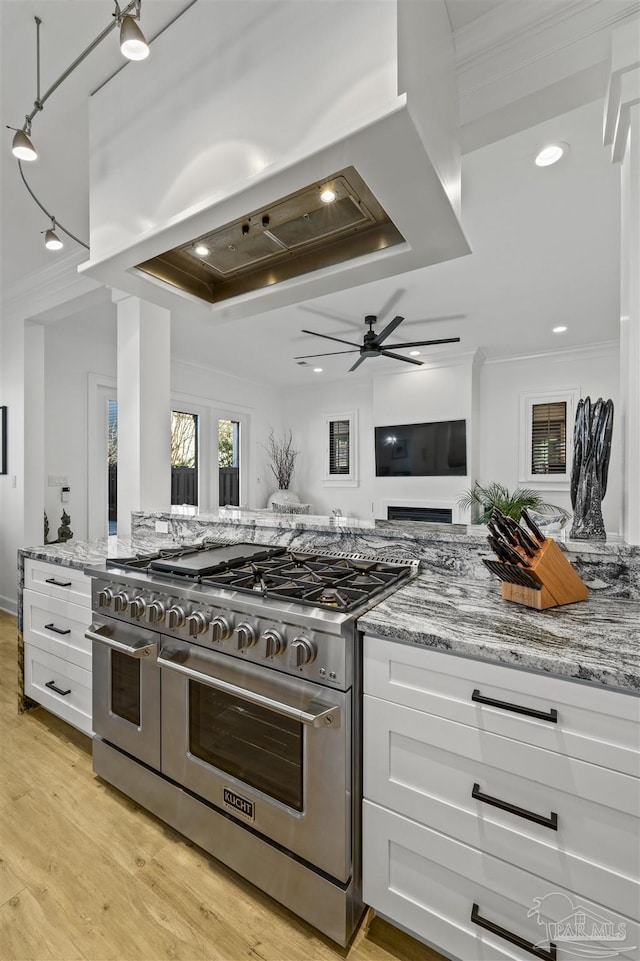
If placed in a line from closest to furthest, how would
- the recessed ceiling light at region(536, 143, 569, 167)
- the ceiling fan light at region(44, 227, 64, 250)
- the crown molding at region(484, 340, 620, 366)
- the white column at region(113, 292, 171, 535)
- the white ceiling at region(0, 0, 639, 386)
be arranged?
the white ceiling at region(0, 0, 639, 386), the recessed ceiling light at region(536, 143, 569, 167), the ceiling fan light at region(44, 227, 64, 250), the white column at region(113, 292, 171, 535), the crown molding at region(484, 340, 620, 366)

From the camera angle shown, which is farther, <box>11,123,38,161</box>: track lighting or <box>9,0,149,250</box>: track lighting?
<box>11,123,38,161</box>: track lighting

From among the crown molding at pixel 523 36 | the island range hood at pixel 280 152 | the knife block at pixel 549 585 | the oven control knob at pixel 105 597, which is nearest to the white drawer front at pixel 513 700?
the knife block at pixel 549 585

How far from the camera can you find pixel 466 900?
1.00 m

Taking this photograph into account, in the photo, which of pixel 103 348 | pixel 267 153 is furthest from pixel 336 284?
pixel 103 348

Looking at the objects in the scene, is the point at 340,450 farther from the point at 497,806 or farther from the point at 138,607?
the point at 497,806

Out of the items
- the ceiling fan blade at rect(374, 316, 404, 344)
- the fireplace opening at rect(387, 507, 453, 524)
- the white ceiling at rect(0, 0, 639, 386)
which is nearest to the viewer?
the white ceiling at rect(0, 0, 639, 386)

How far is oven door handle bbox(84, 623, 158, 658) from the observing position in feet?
4.82

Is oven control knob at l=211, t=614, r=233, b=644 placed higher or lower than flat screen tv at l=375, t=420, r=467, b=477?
lower

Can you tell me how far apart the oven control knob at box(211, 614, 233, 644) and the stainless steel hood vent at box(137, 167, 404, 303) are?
121cm

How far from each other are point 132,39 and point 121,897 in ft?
7.93

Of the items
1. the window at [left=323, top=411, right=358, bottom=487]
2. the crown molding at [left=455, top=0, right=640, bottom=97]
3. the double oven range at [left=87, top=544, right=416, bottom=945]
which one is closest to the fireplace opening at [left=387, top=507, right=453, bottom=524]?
the window at [left=323, top=411, right=358, bottom=487]

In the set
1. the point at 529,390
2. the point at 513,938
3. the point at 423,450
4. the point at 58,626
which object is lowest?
the point at 513,938

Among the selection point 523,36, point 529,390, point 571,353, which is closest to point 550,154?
point 523,36

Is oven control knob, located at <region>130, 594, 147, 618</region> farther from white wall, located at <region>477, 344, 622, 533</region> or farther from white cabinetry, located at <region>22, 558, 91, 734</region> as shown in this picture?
white wall, located at <region>477, 344, 622, 533</region>
